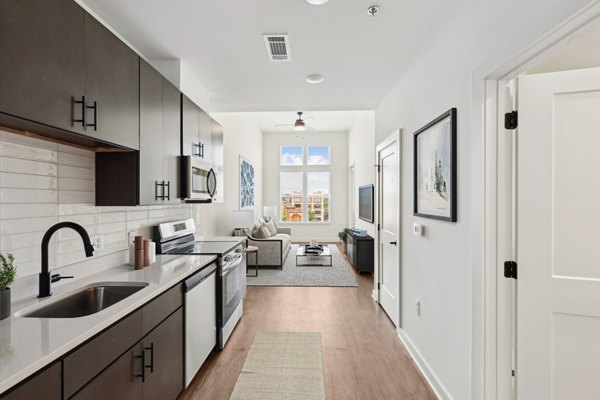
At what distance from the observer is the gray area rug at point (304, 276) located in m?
4.95

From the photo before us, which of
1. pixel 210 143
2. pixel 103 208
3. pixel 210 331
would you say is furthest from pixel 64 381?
pixel 210 143

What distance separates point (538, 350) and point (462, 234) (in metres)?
0.67

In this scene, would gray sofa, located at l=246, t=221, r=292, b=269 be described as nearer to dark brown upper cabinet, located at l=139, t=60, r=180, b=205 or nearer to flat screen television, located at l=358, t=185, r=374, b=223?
flat screen television, located at l=358, t=185, r=374, b=223

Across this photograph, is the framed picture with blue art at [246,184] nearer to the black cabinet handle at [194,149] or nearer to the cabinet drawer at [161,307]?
the black cabinet handle at [194,149]

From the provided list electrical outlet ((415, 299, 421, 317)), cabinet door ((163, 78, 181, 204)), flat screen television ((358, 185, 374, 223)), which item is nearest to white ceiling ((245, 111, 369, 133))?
flat screen television ((358, 185, 374, 223))

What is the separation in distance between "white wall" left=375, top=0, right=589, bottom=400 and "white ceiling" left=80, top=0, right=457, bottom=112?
0.90 feet

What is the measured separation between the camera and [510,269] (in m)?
1.62

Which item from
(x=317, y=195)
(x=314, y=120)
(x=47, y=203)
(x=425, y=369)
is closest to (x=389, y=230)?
(x=425, y=369)

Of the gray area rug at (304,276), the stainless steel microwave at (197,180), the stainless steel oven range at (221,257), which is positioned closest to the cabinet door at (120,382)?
the stainless steel oven range at (221,257)

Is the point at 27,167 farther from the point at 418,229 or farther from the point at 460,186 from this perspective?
the point at 418,229

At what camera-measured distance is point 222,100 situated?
3963mm

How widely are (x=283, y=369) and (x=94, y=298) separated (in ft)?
4.85

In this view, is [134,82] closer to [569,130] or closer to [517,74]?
[517,74]

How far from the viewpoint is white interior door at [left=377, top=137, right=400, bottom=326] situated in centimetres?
328
